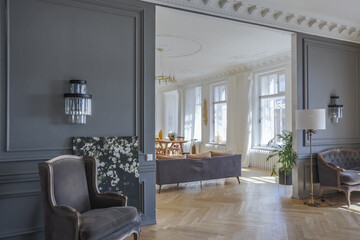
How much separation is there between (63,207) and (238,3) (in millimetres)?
3606

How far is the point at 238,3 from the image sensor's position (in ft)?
14.1

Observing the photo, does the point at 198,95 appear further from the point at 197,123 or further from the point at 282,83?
the point at 282,83

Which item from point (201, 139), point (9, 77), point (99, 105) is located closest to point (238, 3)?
point (99, 105)

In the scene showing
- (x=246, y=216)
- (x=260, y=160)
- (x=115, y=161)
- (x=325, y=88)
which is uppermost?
(x=325, y=88)

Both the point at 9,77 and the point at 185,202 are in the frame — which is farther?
the point at 185,202

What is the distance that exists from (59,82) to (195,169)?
11.0 feet

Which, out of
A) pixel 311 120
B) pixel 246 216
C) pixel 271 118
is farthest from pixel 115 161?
pixel 271 118

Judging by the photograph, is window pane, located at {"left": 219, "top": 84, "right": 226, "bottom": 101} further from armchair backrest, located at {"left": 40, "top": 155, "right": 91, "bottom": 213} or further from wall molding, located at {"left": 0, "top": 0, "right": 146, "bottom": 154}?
armchair backrest, located at {"left": 40, "top": 155, "right": 91, "bottom": 213}

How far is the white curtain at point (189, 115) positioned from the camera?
1140 cm

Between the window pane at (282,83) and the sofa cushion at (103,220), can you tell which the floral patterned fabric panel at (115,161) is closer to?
the sofa cushion at (103,220)

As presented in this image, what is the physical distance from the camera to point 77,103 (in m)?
3.13

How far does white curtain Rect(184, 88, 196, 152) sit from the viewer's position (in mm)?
11398

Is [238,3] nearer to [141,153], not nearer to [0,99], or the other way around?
[141,153]

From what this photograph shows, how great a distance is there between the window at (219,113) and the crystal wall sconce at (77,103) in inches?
280
